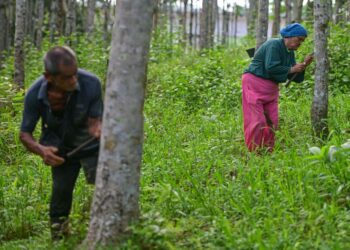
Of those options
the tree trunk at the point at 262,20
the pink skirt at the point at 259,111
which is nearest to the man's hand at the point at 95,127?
the pink skirt at the point at 259,111

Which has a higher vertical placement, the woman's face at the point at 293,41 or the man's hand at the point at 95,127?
the woman's face at the point at 293,41

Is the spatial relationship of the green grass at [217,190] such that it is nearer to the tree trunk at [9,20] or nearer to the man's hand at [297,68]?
the man's hand at [297,68]

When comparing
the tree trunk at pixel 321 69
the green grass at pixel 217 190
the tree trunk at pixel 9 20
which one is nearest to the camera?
the green grass at pixel 217 190

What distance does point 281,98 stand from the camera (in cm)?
915

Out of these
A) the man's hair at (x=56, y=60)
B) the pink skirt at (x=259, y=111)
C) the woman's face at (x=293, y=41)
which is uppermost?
the woman's face at (x=293, y=41)

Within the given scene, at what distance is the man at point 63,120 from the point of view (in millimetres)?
3979

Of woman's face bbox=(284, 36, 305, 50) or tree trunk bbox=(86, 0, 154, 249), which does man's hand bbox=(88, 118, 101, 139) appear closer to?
tree trunk bbox=(86, 0, 154, 249)

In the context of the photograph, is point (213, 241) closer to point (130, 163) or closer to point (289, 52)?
point (130, 163)

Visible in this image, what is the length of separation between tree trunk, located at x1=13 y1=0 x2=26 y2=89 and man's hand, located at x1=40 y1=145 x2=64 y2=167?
6813mm

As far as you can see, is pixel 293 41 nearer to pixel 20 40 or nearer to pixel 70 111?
pixel 70 111

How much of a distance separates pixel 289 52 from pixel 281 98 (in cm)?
236


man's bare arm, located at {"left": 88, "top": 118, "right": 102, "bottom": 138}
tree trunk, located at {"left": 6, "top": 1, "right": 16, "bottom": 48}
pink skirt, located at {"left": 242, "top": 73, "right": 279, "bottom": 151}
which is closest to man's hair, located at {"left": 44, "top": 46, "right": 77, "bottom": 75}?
man's bare arm, located at {"left": 88, "top": 118, "right": 102, "bottom": 138}

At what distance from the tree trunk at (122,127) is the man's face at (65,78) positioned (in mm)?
268

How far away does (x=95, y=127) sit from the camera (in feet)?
14.0
